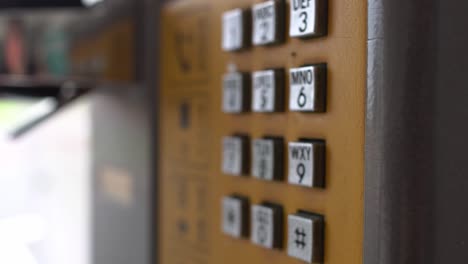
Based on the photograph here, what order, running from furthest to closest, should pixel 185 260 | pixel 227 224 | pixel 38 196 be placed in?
pixel 38 196, pixel 185 260, pixel 227 224

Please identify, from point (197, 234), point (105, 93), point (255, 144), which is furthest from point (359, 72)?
point (105, 93)

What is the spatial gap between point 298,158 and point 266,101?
0.25 ft

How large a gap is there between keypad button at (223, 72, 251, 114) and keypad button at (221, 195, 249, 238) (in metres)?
0.09

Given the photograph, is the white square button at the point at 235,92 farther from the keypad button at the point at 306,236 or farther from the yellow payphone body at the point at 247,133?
the keypad button at the point at 306,236

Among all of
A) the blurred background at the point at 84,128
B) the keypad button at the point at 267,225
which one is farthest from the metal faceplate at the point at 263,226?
the blurred background at the point at 84,128

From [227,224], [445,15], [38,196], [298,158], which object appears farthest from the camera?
[38,196]

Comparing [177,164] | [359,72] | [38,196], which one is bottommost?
[38,196]

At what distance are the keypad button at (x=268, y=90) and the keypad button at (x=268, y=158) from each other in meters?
0.03

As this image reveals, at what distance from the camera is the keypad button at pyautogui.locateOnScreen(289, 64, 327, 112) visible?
1.84 feet

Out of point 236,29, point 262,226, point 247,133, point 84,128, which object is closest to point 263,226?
point 262,226

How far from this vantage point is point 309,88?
57 centimetres

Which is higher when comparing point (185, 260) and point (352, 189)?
point (352, 189)

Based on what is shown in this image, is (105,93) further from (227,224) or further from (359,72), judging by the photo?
(359,72)

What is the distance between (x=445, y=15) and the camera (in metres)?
0.48
